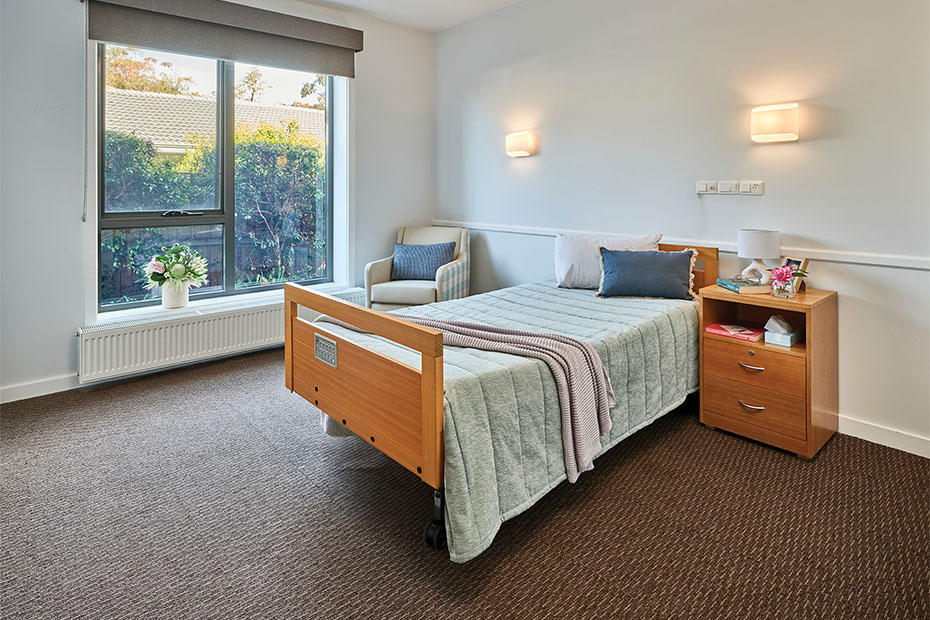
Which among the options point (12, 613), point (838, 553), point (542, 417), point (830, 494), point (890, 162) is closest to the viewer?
point (12, 613)

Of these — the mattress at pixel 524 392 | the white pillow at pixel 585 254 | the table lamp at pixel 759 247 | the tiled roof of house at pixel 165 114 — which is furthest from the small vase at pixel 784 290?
the tiled roof of house at pixel 165 114

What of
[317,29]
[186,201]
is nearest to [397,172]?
[317,29]

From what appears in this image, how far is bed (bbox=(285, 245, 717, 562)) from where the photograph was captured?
1732mm

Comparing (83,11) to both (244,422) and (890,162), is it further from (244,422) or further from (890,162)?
(890,162)

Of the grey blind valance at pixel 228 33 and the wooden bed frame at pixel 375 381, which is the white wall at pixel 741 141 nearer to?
the grey blind valance at pixel 228 33

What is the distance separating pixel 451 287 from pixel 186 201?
2000 millimetres

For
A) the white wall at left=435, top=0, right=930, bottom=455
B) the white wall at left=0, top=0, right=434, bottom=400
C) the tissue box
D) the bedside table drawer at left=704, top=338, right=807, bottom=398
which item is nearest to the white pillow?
the white wall at left=435, top=0, right=930, bottom=455

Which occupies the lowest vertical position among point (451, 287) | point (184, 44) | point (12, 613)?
point (12, 613)

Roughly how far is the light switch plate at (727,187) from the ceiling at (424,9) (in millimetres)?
2146

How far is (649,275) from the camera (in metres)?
3.11

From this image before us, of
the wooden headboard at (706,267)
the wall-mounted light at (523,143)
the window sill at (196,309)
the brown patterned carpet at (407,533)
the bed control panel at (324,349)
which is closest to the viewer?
the brown patterned carpet at (407,533)

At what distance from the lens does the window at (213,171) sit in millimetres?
3631

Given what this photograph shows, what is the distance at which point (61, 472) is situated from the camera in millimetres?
2414

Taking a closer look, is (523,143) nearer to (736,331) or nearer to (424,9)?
(424,9)
